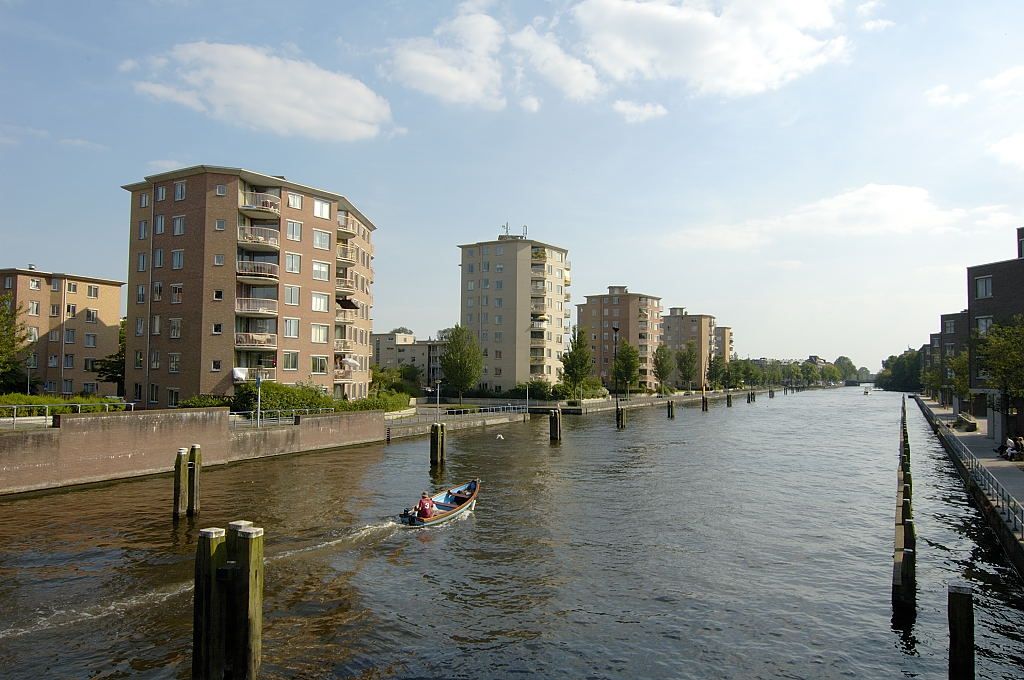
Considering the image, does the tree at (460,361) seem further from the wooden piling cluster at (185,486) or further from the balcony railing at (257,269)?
the wooden piling cluster at (185,486)

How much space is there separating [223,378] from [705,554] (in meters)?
42.4

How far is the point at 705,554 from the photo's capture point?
75.7 feet

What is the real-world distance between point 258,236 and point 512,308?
58.6m

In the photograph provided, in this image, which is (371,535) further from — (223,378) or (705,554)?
(223,378)

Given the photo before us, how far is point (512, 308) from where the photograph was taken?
110 m

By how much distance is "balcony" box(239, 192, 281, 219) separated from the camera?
54.6 m

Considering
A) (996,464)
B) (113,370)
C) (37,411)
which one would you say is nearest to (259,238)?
(37,411)

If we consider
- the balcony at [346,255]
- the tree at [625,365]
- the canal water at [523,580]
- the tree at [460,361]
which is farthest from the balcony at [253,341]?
the tree at [625,365]

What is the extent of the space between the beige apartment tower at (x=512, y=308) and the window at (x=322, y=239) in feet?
163

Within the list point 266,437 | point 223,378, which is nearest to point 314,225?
point 223,378

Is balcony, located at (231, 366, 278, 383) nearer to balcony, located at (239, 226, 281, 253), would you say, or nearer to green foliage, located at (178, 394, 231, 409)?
green foliage, located at (178, 394, 231, 409)

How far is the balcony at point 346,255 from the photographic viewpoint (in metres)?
64.8

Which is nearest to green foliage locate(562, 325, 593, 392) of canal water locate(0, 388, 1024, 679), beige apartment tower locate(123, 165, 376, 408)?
beige apartment tower locate(123, 165, 376, 408)

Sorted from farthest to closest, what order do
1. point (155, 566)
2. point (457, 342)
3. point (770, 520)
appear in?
point (457, 342), point (770, 520), point (155, 566)
